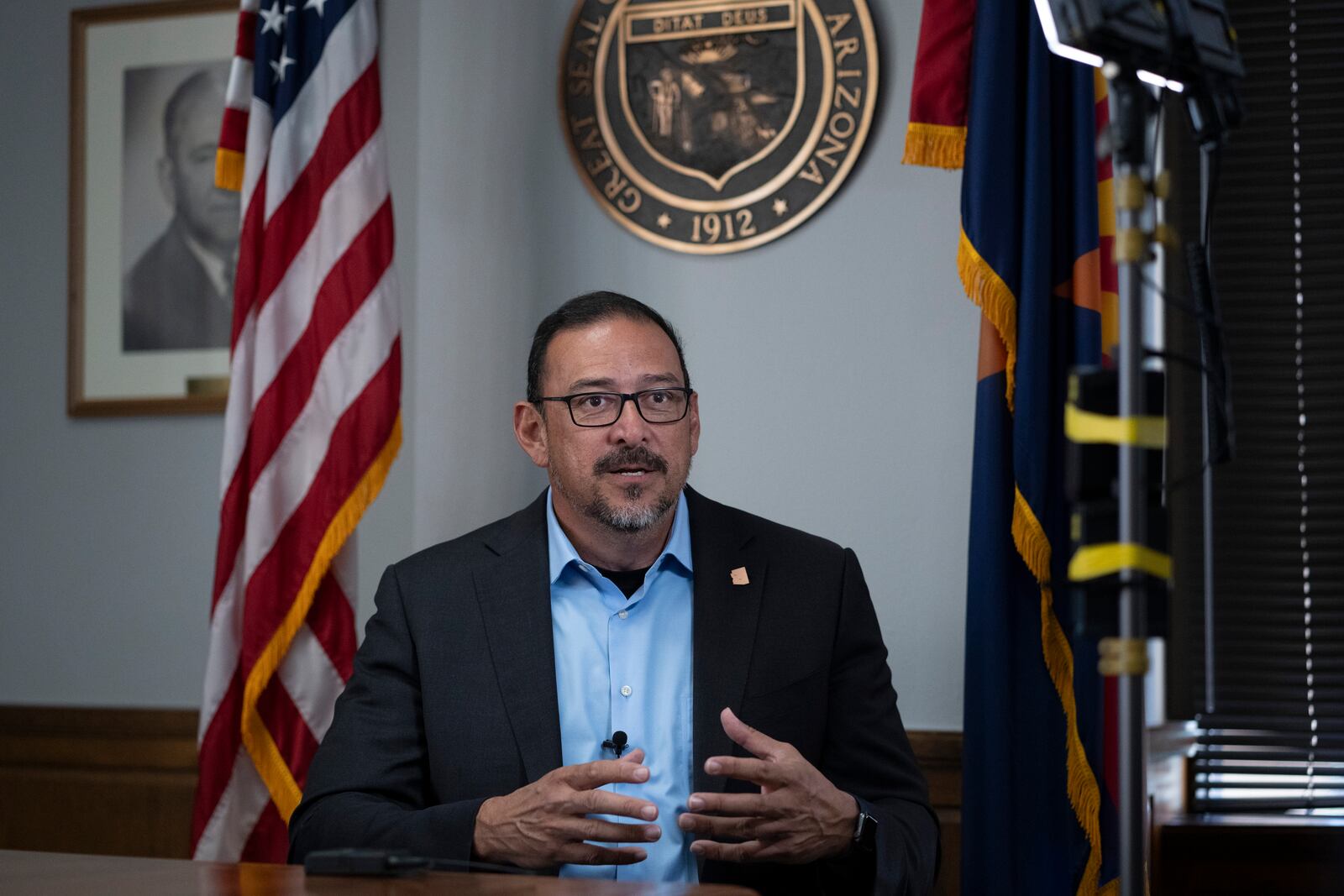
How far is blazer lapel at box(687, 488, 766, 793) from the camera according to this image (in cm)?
223

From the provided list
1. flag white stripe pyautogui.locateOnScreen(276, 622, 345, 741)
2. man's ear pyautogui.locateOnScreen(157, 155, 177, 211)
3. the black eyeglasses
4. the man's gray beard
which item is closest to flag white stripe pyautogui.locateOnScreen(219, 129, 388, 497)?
flag white stripe pyautogui.locateOnScreen(276, 622, 345, 741)

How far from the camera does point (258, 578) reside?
3115mm

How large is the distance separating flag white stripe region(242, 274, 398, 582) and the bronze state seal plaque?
2.21ft

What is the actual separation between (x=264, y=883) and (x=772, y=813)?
0.72m

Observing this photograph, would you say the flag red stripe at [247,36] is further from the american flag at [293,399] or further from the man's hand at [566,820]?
the man's hand at [566,820]

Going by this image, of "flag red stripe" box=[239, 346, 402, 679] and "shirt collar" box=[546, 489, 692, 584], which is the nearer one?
"shirt collar" box=[546, 489, 692, 584]

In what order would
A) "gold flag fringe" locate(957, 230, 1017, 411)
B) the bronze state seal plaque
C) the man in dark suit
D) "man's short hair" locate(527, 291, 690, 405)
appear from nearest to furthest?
the man in dark suit < "man's short hair" locate(527, 291, 690, 405) < "gold flag fringe" locate(957, 230, 1017, 411) < the bronze state seal plaque

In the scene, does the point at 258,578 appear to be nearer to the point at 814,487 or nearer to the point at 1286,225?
the point at 814,487

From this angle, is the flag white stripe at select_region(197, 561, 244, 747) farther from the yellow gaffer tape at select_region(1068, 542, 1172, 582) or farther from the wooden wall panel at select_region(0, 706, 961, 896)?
the yellow gaffer tape at select_region(1068, 542, 1172, 582)

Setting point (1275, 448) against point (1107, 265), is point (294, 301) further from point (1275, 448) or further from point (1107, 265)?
point (1275, 448)

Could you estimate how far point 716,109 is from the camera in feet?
11.1

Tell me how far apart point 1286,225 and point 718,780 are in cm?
199

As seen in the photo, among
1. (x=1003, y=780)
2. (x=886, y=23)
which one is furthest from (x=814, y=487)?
(x=886, y=23)

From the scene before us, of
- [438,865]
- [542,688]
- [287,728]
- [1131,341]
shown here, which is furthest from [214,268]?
[1131,341]
